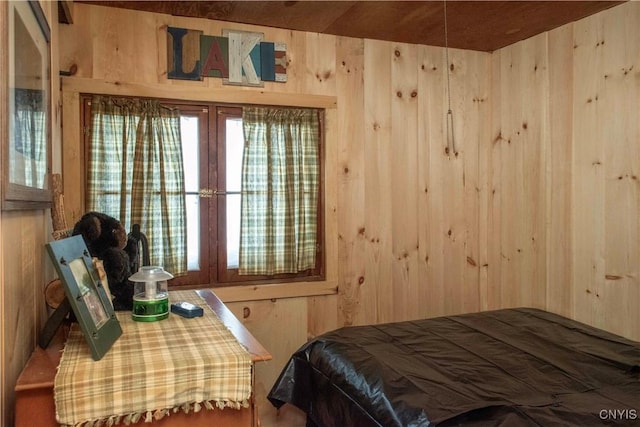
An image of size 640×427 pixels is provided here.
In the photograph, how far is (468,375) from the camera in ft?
6.14

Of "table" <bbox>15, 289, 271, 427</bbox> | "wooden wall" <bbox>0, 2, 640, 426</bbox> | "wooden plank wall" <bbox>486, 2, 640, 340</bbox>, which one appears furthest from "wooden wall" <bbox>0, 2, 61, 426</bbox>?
"wooden plank wall" <bbox>486, 2, 640, 340</bbox>

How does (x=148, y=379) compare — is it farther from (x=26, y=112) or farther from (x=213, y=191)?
(x=213, y=191)

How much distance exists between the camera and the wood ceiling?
2.53 metres

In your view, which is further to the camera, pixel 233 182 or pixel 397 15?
pixel 233 182

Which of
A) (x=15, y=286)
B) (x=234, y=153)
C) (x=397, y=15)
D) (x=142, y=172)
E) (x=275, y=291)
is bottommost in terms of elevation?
(x=275, y=291)

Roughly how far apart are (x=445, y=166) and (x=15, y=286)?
2795mm

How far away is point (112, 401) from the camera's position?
1013 millimetres

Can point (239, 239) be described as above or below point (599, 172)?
below

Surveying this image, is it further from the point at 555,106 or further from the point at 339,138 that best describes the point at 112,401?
the point at 555,106

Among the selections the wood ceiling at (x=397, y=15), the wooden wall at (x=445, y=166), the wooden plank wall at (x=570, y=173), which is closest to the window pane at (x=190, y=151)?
the wooden wall at (x=445, y=166)

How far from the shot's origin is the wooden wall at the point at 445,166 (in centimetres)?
254

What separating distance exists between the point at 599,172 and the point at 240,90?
81.7 inches

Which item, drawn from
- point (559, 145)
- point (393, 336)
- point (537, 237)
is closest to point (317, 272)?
point (393, 336)

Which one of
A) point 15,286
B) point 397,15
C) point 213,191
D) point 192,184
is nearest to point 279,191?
point 213,191
